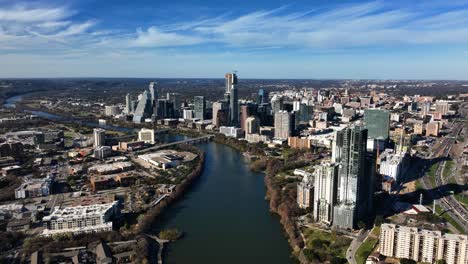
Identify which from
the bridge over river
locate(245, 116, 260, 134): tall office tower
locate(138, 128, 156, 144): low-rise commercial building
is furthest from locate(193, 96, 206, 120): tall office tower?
locate(138, 128, 156, 144): low-rise commercial building

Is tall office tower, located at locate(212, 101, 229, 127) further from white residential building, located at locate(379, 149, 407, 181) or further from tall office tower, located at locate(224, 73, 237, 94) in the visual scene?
white residential building, located at locate(379, 149, 407, 181)

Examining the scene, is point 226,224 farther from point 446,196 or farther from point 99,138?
point 99,138

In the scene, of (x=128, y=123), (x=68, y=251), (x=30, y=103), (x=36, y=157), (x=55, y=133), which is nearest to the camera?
(x=68, y=251)

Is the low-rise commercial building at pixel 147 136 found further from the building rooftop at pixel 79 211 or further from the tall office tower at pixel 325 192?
the tall office tower at pixel 325 192

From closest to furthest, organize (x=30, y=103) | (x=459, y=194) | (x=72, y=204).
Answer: (x=72, y=204), (x=459, y=194), (x=30, y=103)

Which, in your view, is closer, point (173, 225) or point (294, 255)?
point (294, 255)

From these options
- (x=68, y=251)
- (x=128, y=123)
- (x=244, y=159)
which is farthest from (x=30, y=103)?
(x=68, y=251)

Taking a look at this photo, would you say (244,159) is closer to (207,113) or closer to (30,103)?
(207,113)
